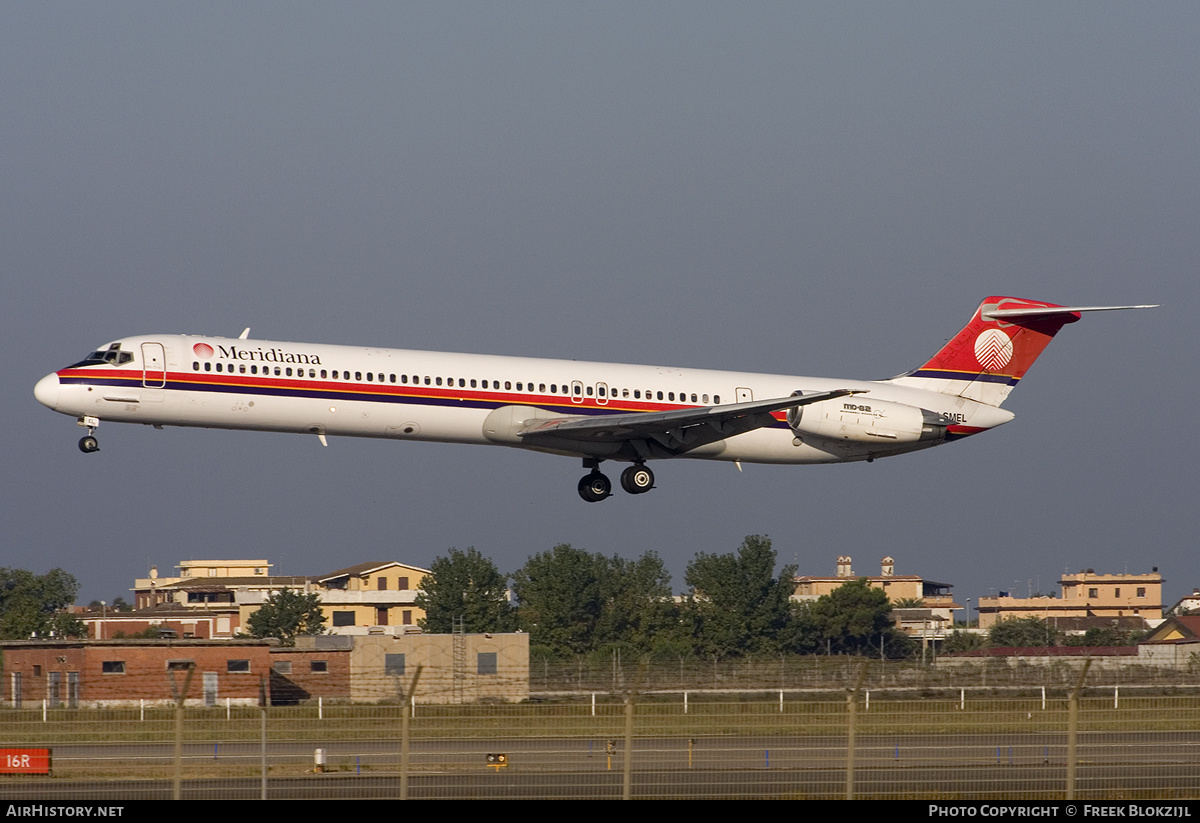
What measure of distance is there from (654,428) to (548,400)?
2.52 m

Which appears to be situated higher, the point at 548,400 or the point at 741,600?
the point at 548,400

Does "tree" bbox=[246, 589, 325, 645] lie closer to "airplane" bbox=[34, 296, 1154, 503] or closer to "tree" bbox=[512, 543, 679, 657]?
"tree" bbox=[512, 543, 679, 657]

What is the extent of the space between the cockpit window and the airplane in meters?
0.04

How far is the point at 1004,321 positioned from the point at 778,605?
70.6 feet

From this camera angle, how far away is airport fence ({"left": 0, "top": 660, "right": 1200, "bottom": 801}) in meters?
19.0

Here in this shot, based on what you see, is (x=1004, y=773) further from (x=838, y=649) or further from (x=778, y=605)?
(x=778, y=605)

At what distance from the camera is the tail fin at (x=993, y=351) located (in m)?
41.5

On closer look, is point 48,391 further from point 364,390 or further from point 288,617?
point 288,617

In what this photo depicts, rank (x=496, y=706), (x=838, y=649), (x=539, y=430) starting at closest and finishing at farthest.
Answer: (x=496, y=706) < (x=539, y=430) < (x=838, y=649)

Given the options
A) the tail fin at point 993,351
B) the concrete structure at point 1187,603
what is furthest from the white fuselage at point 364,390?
the concrete structure at point 1187,603

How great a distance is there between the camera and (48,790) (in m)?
19.0

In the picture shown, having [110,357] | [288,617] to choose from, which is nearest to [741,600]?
[288,617]

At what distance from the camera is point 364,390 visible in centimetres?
3334

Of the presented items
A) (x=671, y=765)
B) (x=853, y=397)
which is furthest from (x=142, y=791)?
(x=853, y=397)
